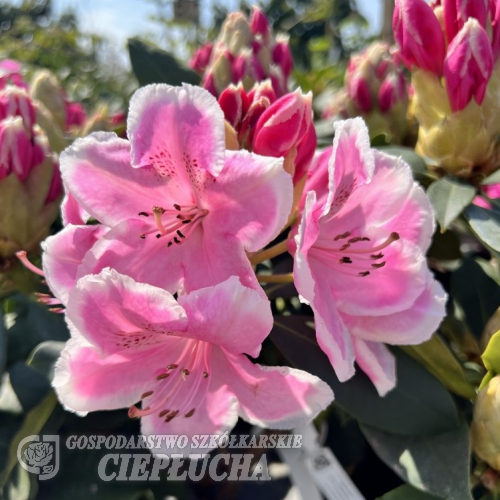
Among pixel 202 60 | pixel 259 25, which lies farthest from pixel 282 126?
pixel 202 60

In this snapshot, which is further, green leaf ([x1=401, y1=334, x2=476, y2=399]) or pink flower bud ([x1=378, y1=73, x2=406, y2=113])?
pink flower bud ([x1=378, y1=73, x2=406, y2=113])

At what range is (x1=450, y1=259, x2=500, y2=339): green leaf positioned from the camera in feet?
2.44

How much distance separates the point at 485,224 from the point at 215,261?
1.08ft

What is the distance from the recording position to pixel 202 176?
1.51ft

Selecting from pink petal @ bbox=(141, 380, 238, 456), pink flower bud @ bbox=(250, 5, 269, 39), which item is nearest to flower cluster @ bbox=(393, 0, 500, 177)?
pink flower bud @ bbox=(250, 5, 269, 39)

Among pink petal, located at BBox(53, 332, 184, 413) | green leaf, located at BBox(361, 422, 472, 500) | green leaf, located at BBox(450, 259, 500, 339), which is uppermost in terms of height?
pink petal, located at BBox(53, 332, 184, 413)

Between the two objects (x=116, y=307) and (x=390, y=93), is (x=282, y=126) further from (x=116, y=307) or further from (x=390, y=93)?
(x=390, y=93)

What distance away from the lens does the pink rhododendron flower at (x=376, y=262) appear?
503 mm

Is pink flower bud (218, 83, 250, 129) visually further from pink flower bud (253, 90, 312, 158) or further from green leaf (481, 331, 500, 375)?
green leaf (481, 331, 500, 375)

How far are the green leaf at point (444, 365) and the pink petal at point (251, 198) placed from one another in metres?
0.25

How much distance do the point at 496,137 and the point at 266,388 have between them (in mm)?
449

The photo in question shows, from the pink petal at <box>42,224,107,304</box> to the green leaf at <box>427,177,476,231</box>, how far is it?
358 millimetres

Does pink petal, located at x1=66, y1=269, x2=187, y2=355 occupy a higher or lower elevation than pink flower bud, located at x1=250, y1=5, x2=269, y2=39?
lower

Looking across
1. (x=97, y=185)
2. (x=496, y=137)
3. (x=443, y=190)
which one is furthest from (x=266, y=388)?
(x=496, y=137)
